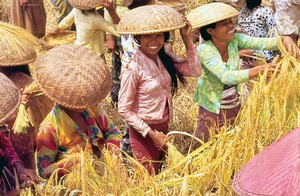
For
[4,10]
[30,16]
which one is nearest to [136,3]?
[30,16]

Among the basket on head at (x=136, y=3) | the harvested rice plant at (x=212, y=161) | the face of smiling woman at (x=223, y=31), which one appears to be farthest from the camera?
the basket on head at (x=136, y=3)

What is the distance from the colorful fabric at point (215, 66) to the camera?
346cm

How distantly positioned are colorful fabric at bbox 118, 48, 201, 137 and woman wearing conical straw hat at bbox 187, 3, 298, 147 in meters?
0.14

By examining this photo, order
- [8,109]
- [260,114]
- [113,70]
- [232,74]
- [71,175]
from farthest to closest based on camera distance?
[113,70]
[232,74]
[260,114]
[71,175]
[8,109]

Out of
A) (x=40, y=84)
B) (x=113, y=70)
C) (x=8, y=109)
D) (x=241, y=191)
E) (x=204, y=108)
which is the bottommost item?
(x=113, y=70)

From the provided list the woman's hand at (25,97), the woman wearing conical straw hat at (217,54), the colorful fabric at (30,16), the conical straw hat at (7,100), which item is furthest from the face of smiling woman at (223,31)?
the colorful fabric at (30,16)

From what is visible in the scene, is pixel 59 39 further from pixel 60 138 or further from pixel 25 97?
pixel 60 138

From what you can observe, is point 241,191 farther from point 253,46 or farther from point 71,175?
point 253,46

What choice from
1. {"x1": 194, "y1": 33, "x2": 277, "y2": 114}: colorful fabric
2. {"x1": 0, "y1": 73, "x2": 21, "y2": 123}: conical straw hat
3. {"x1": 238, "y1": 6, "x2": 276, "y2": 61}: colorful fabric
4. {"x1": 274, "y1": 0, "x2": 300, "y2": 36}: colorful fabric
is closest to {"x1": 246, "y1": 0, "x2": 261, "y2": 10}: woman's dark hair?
{"x1": 238, "y1": 6, "x2": 276, "y2": 61}: colorful fabric

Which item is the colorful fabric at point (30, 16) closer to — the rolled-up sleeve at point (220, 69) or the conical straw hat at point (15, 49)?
the conical straw hat at point (15, 49)

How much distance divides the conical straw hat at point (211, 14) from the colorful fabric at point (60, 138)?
36.6 inches

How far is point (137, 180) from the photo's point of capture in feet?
8.66

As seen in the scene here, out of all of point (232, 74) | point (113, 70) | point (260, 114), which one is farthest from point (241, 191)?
point (113, 70)

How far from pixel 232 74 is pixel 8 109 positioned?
147cm
